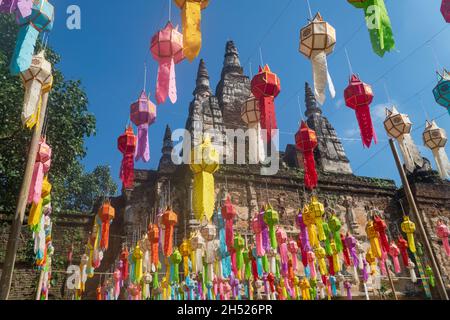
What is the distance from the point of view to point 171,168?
13859 millimetres

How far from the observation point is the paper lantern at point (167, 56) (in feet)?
13.3

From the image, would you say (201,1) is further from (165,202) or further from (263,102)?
(165,202)

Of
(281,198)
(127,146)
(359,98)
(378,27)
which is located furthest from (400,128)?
(281,198)

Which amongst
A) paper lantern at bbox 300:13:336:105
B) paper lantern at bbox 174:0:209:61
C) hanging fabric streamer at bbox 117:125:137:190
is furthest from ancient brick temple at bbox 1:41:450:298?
paper lantern at bbox 174:0:209:61

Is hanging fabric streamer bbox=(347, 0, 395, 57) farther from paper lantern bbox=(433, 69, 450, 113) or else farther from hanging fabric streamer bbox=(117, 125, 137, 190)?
hanging fabric streamer bbox=(117, 125, 137, 190)

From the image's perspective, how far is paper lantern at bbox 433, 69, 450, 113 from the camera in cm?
464

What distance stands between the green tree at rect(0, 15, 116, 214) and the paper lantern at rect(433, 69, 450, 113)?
24.8 ft

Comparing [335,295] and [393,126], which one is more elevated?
[393,126]

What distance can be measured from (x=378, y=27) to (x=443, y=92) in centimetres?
167

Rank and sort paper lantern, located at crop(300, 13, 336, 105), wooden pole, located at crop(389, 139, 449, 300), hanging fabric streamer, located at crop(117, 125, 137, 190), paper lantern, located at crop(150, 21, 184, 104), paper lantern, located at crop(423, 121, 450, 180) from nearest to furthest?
1. paper lantern, located at crop(150, 21, 184, 104)
2. paper lantern, located at crop(300, 13, 336, 105)
3. wooden pole, located at crop(389, 139, 449, 300)
4. paper lantern, located at crop(423, 121, 450, 180)
5. hanging fabric streamer, located at crop(117, 125, 137, 190)

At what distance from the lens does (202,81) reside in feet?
70.7

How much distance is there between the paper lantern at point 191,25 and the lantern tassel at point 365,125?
2.33 m

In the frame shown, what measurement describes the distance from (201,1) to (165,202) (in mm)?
9776

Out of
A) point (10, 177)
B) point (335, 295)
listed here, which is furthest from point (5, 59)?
point (335, 295)
